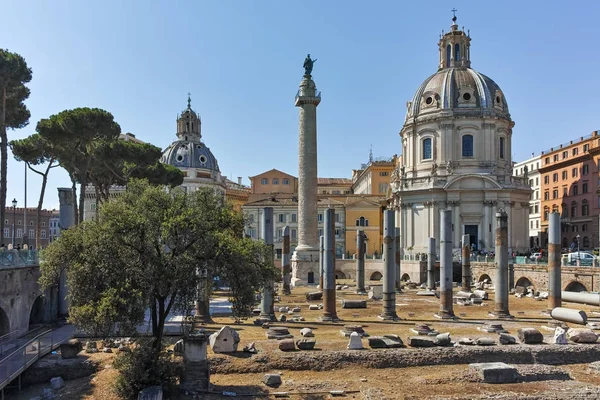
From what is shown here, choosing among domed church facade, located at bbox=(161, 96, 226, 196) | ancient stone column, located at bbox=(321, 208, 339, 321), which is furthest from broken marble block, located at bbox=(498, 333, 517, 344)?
domed church facade, located at bbox=(161, 96, 226, 196)

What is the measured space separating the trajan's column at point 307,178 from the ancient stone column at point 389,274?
15.7 m

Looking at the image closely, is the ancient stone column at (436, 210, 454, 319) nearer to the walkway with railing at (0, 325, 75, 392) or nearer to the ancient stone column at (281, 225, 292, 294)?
the ancient stone column at (281, 225, 292, 294)

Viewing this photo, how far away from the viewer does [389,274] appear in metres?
24.7

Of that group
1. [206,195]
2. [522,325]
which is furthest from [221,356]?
[522,325]

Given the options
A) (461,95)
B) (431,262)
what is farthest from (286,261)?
(461,95)

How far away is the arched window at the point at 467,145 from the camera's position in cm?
5159

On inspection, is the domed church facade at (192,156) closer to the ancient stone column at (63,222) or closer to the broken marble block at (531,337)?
the ancient stone column at (63,222)

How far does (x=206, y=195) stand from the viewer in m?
15.7

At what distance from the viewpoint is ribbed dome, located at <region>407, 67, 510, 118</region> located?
51.8 meters

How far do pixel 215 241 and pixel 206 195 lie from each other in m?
1.93

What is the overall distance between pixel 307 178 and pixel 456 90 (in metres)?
20.7

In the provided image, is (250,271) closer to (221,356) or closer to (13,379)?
(221,356)

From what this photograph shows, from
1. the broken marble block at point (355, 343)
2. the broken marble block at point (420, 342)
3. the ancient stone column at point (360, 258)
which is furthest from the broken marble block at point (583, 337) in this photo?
the ancient stone column at point (360, 258)

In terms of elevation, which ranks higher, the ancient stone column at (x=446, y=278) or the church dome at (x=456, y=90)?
the church dome at (x=456, y=90)
